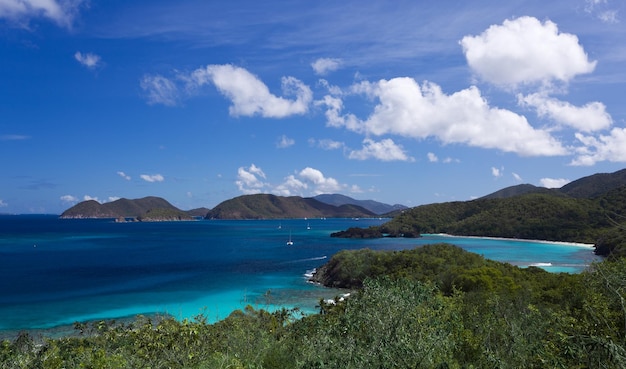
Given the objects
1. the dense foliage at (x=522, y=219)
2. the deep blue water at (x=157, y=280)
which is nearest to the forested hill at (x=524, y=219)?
the dense foliage at (x=522, y=219)

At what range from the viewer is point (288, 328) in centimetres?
2361

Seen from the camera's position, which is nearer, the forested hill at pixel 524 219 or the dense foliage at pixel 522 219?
the forested hill at pixel 524 219

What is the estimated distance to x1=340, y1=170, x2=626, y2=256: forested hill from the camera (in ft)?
383

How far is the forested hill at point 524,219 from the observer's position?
117 meters

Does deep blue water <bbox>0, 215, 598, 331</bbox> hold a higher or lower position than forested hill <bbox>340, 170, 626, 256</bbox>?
lower

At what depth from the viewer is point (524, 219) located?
139 meters

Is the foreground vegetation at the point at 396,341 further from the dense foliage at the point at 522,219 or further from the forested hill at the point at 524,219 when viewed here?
the dense foliage at the point at 522,219

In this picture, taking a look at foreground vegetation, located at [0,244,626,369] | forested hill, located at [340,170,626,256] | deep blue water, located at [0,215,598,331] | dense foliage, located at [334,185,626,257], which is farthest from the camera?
dense foliage, located at [334,185,626,257]

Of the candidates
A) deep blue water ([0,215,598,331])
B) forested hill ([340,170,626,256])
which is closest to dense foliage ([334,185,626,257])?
forested hill ([340,170,626,256])

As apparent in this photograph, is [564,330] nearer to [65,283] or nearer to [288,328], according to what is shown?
[288,328]

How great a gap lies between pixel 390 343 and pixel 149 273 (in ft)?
204

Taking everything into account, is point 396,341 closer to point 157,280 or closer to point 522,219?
point 157,280

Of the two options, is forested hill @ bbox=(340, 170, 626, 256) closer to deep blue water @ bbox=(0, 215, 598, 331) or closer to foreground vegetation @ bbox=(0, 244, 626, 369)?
deep blue water @ bbox=(0, 215, 598, 331)

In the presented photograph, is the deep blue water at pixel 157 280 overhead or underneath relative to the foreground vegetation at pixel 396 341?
underneath
